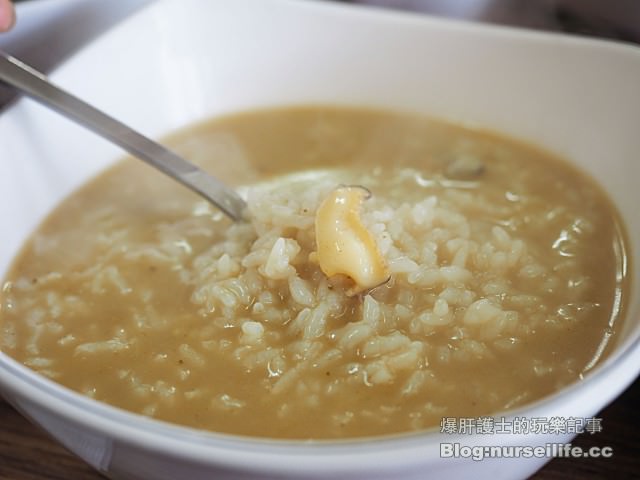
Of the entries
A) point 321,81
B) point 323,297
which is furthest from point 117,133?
point 321,81

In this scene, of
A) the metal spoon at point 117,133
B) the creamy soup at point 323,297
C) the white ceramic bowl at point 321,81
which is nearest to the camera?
the creamy soup at point 323,297

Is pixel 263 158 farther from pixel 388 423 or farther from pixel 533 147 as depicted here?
pixel 388 423

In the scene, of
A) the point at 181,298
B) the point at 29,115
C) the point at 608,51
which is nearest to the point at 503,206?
the point at 608,51

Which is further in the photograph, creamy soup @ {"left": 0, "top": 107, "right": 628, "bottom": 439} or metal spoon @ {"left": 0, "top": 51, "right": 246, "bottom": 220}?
metal spoon @ {"left": 0, "top": 51, "right": 246, "bottom": 220}

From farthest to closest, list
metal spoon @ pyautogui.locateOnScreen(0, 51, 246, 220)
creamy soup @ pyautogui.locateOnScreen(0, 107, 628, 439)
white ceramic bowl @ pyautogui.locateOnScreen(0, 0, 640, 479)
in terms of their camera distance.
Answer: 1. white ceramic bowl @ pyautogui.locateOnScreen(0, 0, 640, 479)
2. metal spoon @ pyautogui.locateOnScreen(0, 51, 246, 220)
3. creamy soup @ pyautogui.locateOnScreen(0, 107, 628, 439)

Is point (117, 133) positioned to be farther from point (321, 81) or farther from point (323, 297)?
point (321, 81)

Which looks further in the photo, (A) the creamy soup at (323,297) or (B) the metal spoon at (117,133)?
(B) the metal spoon at (117,133)
